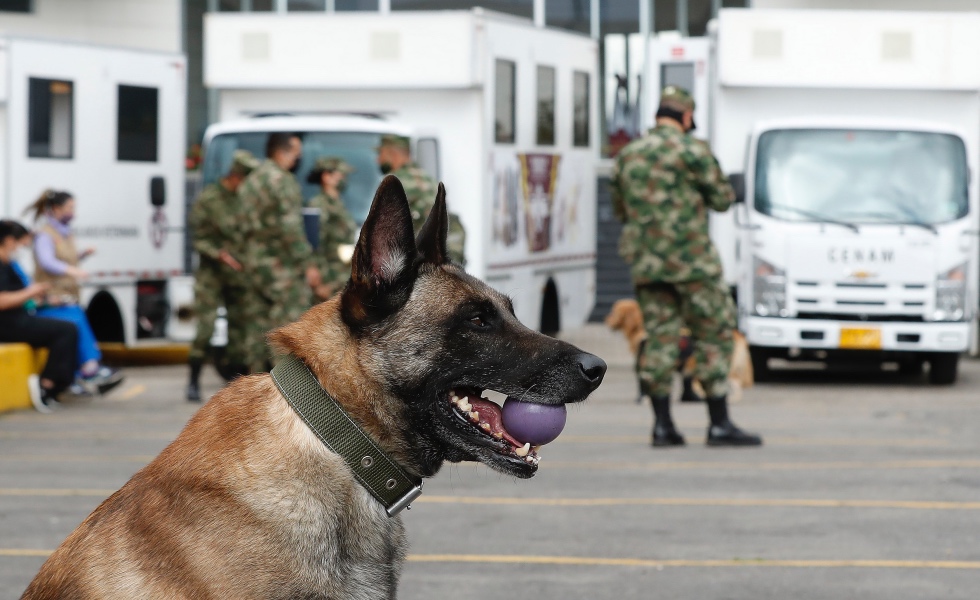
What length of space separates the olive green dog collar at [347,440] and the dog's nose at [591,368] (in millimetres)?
474

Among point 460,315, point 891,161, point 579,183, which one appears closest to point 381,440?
point 460,315

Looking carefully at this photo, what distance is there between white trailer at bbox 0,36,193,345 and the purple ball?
43.4 feet

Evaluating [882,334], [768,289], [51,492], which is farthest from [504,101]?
[51,492]

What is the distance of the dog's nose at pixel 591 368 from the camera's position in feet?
12.2

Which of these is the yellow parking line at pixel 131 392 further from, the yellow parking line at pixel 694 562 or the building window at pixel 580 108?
the yellow parking line at pixel 694 562

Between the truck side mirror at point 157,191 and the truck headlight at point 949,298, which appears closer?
the truck headlight at point 949,298

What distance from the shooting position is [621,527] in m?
7.92

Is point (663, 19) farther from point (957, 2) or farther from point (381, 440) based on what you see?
point (381, 440)

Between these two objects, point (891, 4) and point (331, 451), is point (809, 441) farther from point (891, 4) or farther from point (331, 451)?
point (891, 4)

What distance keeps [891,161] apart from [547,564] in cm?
954

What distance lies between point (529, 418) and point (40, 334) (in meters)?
10.8

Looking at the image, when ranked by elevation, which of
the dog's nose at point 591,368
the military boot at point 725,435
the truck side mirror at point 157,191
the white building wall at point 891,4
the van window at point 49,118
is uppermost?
the white building wall at point 891,4

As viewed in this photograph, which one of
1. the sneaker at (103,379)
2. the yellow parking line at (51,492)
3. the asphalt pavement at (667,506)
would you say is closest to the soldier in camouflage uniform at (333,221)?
the asphalt pavement at (667,506)

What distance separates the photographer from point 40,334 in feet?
45.2
